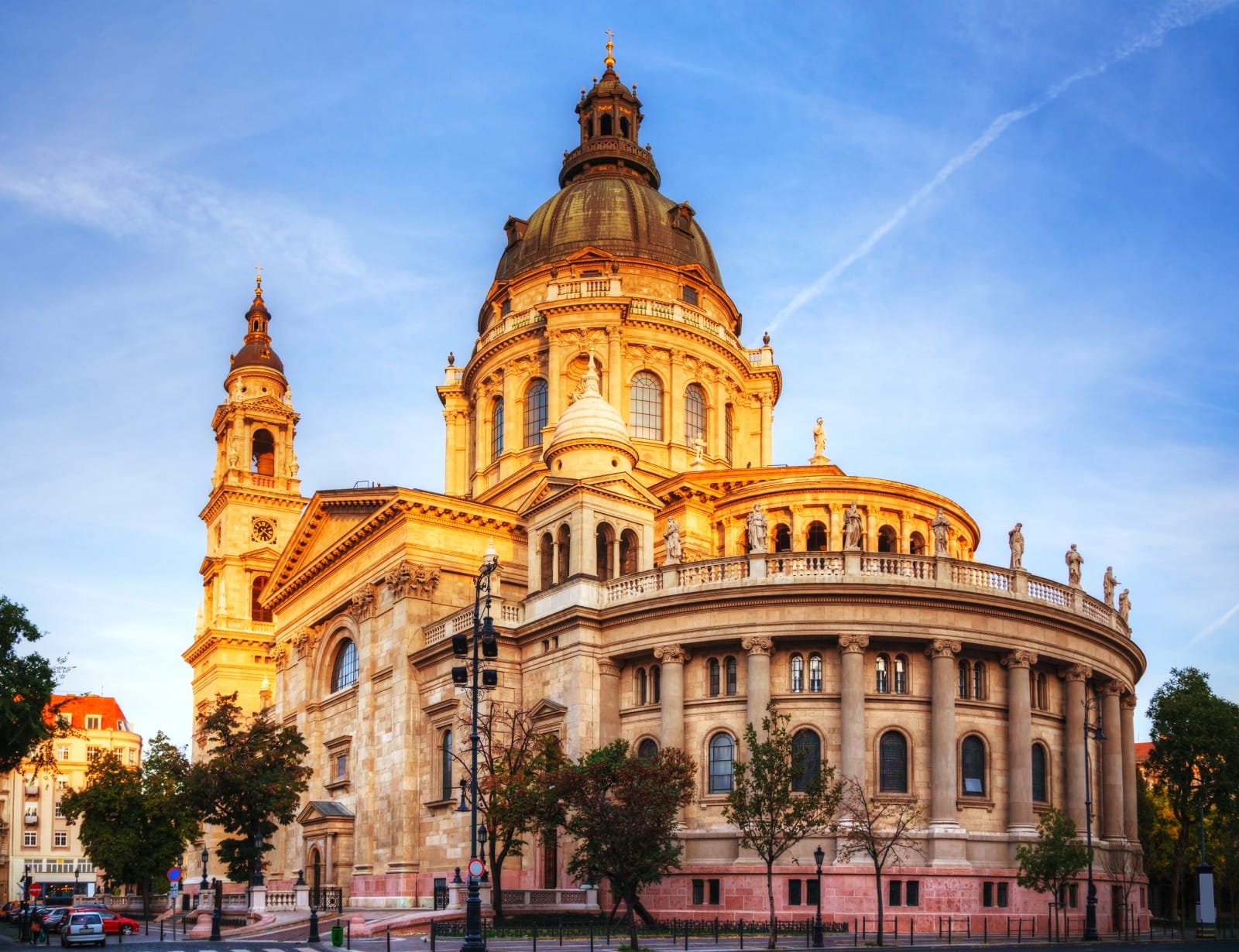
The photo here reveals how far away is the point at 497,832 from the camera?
45.7 meters

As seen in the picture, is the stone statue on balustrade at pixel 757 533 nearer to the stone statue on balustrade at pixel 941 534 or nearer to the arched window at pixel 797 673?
the arched window at pixel 797 673

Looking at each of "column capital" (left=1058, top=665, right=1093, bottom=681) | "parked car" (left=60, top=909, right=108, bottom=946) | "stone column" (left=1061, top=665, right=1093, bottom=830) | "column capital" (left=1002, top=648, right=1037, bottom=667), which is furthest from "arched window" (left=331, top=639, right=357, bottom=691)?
"stone column" (left=1061, top=665, right=1093, bottom=830)

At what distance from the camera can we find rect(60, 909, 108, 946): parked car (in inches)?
1772

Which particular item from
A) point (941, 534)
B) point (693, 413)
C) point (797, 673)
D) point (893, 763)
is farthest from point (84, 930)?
point (693, 413)

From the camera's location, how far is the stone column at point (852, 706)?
45.9m

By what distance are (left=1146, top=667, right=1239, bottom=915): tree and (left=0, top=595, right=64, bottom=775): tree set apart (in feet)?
168

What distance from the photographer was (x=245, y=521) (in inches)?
3848

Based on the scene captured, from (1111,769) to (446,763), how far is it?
2563 cm

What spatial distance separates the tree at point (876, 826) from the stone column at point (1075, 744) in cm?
683

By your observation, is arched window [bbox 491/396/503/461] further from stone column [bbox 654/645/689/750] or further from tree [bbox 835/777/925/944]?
tree [bbox 835/777/925/944]

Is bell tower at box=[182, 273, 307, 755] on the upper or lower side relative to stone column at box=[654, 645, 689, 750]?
upper

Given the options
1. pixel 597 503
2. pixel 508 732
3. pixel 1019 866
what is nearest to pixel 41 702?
pixel 508 732

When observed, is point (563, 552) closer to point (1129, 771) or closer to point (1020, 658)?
point (1020, 658)

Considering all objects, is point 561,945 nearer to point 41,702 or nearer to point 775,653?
point 775,653
